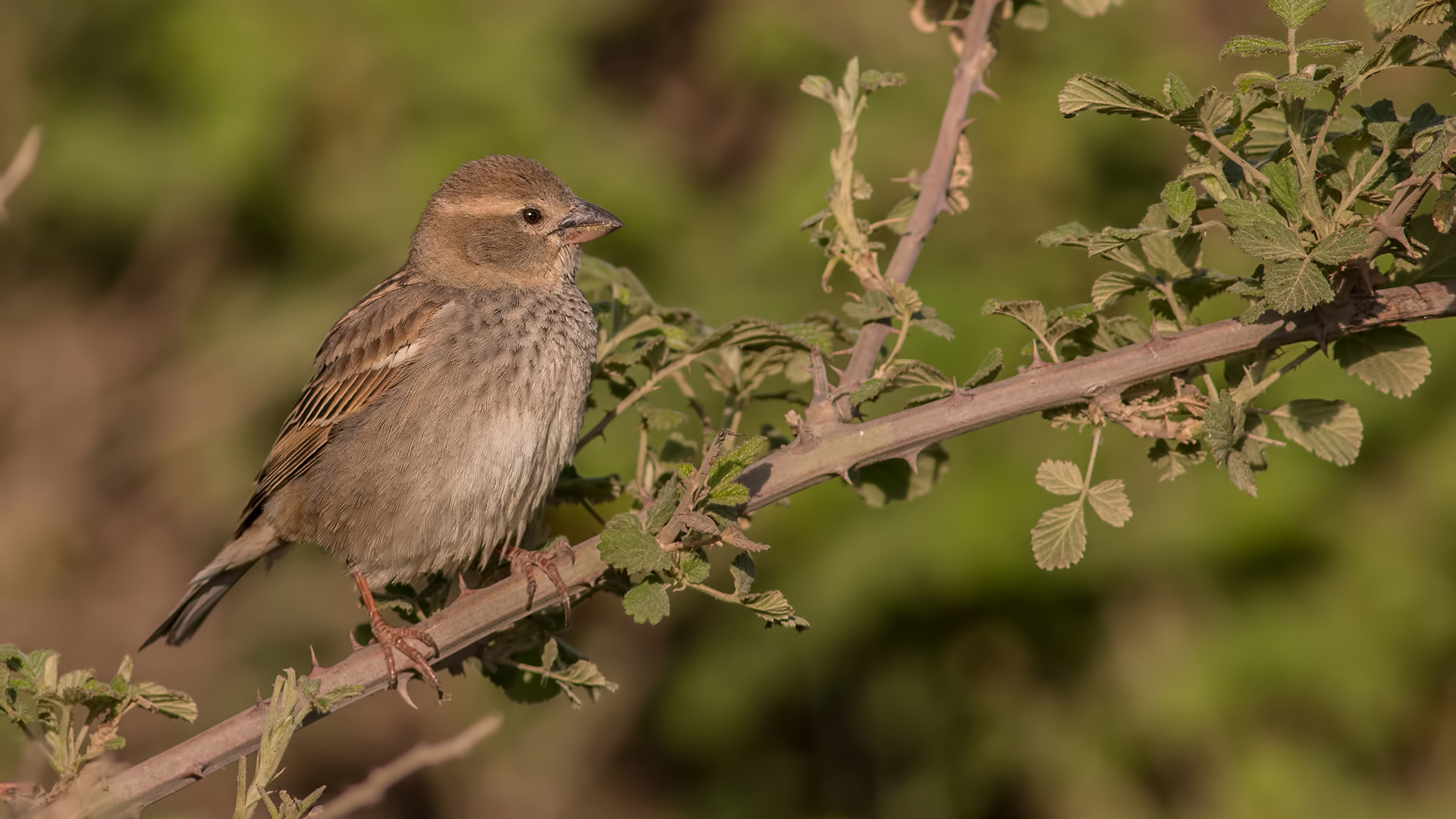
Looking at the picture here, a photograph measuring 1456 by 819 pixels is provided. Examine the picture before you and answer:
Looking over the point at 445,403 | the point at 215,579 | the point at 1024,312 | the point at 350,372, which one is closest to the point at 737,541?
the point at 1024,312

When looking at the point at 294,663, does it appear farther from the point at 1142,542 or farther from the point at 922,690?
the point at 1142,542

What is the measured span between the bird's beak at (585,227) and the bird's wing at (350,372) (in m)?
0.52

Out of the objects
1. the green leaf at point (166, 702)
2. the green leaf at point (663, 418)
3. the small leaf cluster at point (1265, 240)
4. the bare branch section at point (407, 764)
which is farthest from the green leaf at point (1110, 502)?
the green leaf at point (166, 702)

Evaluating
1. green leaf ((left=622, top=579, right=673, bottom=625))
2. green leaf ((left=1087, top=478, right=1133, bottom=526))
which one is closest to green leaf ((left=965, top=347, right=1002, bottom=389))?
green leaf ((left=1087, top=478, right=1133, bottom=526))

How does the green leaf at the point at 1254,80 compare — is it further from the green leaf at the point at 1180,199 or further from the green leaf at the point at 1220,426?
the green leaf at the point at 1220,426

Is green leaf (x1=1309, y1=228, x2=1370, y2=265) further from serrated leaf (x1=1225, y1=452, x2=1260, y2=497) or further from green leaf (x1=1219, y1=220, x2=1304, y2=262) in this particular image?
serrated leaf (x1=1225, y1=452, x2=1260, y2=497)

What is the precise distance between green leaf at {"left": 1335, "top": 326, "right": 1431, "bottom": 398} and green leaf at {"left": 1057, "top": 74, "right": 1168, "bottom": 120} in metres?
0.65

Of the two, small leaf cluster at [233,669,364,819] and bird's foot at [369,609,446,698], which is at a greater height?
small leaf cluster at [233,669,364,819]

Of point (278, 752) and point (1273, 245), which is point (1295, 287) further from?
point (278, 752)

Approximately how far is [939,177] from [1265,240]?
3.15 ft

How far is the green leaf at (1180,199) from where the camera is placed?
251 cm

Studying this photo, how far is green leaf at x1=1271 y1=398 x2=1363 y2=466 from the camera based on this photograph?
272cm

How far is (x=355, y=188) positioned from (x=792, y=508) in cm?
264

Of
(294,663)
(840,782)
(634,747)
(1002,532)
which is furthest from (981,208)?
(294,663)
